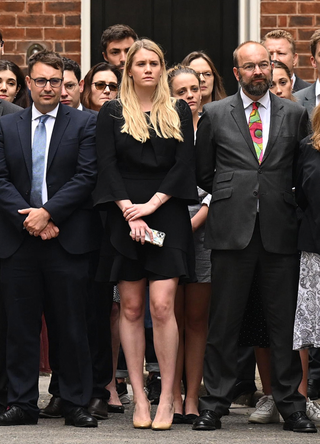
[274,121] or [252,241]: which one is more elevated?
[274,121]

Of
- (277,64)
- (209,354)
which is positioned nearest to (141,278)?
(209,354)

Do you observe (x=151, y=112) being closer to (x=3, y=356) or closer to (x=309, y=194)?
(x=309, y=194)

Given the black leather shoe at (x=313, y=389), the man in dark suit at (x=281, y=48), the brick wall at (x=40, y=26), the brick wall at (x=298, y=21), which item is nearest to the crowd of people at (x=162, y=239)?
the black leather shoe at (x=313, y=389)

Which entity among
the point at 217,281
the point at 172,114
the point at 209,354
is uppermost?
the point at 172,114

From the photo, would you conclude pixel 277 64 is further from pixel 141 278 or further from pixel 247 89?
pixel 141 278

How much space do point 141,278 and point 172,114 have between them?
3.20ft

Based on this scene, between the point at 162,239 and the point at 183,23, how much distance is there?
4139 millimetres

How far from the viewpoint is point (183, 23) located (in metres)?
9.55

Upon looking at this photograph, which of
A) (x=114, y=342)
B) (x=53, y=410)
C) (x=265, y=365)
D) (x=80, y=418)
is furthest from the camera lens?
(x=114, y=342)

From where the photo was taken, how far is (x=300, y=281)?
5957 millimetres

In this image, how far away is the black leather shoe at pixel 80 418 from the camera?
595 cm

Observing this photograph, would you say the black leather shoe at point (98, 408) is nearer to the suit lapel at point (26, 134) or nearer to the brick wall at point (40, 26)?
the suit lapel at point (26, 134)

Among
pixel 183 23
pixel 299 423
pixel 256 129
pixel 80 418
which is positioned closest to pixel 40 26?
pixel 183 23

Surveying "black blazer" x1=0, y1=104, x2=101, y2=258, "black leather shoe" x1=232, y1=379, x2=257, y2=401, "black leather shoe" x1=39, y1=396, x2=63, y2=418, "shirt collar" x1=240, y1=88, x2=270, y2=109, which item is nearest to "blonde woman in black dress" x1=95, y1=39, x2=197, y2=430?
"black blazer" x1=0, y1=104, x2=101, y2=258
